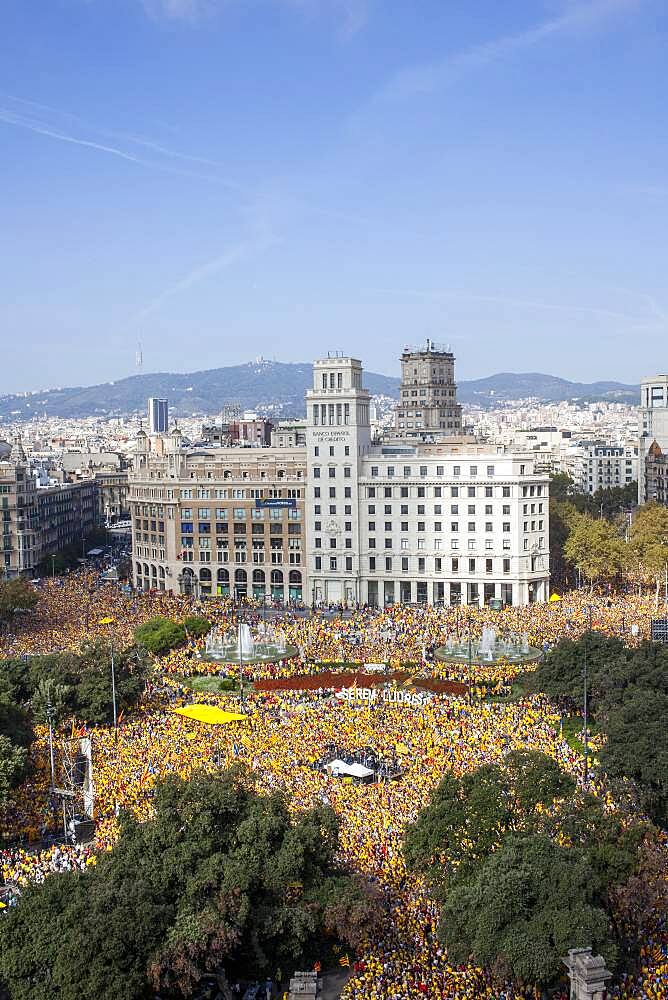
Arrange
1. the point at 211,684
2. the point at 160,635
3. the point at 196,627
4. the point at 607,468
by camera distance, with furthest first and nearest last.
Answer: the point at 607,468 → the point at 196,627 → the point at 160,635 → the point at 211,684

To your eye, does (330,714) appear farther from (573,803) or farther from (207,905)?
(207,905)

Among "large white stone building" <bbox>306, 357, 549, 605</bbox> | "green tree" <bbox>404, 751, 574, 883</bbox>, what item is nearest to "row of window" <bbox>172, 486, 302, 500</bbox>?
"large white stone building" <bbox>306, 357, 549, 605</bbox>

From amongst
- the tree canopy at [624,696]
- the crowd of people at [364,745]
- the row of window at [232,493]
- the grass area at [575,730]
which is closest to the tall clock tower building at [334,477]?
the row of window at [232,493]

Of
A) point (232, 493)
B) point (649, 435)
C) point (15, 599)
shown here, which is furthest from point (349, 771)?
point (649, 435)

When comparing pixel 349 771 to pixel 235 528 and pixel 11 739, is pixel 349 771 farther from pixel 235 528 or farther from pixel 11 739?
pixel 235 528

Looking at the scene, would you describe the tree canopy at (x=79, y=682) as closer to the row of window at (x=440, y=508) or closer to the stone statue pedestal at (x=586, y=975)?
the stone statue pedestal at (x=586, y=975)

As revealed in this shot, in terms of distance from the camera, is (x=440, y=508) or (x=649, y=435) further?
(x=649, y=435)
